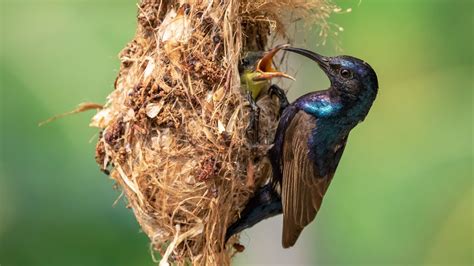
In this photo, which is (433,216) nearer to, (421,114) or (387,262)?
(387,262)

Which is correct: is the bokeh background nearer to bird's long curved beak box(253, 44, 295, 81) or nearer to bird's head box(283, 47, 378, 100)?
bird's head box(283, 47, 378, 100)

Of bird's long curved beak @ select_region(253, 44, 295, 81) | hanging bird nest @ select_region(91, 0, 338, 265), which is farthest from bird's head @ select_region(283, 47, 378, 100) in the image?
hanging bird nest @ select_region(91, 0, 338, 265)

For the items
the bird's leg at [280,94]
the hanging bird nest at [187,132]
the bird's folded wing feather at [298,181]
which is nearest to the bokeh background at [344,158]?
the bird's leg at [280,94]

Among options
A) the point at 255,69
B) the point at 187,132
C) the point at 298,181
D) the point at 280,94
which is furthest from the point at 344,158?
the point at 187,132

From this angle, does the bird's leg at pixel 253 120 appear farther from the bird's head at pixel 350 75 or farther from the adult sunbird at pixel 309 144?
the bird's head at pixel 350 75

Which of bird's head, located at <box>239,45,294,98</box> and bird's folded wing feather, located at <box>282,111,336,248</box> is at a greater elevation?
bird's head, located at <box>239,45,294,98</box>

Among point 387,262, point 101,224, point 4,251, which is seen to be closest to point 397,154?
point 387,262
